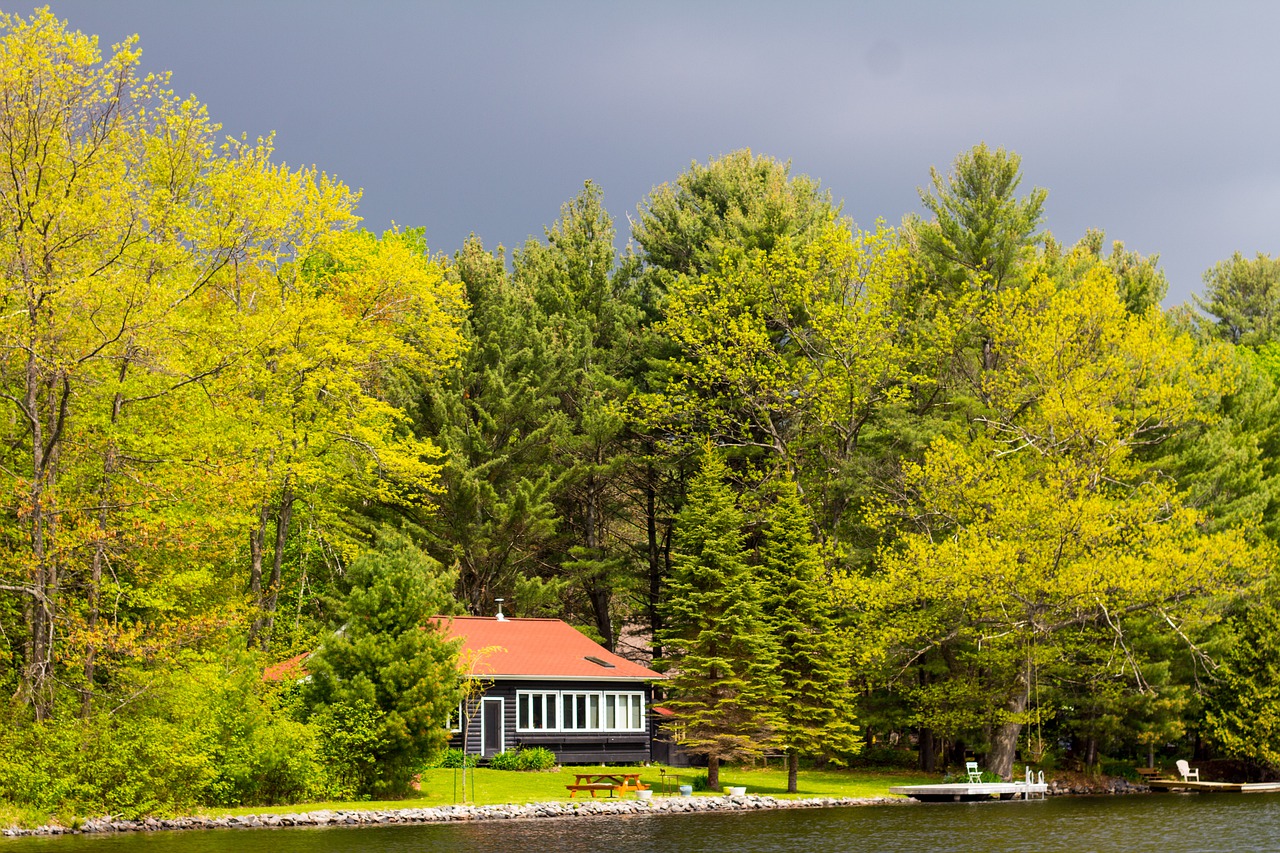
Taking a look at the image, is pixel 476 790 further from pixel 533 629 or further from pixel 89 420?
pixel 89 420

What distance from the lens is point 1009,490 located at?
138ft

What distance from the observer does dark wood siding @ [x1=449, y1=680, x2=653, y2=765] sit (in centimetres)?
4178

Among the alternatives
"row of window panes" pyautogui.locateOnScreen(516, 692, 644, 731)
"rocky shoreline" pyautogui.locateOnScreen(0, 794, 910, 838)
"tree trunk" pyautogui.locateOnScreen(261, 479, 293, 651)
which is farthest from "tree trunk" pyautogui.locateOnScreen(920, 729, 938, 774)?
"tree trunk" pyautogui.locateOnScreen(261, 479, 293, 651)

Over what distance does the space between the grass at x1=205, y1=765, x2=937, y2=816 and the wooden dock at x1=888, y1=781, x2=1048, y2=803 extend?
0.98 m

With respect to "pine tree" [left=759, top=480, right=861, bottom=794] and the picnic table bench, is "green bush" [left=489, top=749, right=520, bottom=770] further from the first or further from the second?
"pine tree" [left=759, top=480, right=861, bottom=794]

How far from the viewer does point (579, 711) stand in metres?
43.3

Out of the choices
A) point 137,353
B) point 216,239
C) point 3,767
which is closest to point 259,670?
point 3,767

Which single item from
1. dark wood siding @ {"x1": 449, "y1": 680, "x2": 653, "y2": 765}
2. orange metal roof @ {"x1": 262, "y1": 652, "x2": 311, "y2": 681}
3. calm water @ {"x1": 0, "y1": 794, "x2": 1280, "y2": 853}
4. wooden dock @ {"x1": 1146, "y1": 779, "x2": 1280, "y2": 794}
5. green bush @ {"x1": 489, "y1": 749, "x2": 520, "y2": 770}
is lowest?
wooden dock @ {"x1": 1146, "y1": 779, "x2": 1280, "y2": 794}

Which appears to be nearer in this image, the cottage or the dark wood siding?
the cottage

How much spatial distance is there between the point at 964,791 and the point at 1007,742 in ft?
14.7

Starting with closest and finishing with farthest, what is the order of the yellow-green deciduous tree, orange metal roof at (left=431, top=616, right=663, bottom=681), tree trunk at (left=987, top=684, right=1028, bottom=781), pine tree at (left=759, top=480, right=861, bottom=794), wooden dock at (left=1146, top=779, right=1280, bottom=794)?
1. pine tree at (left=759, top=480, right=861, bottom=794)
2. the yellow-green deciduous tree
3. orange metal roof at (left=431, top=616, right=663, bottom=681)
4. tree trunk at (left=987, top=684, right=1028, bottom=781)
5. wooden dock at (left=1146, top=779, right=1280, bottom=794)

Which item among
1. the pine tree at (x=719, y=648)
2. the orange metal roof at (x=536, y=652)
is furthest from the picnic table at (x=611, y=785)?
the orange metal roof at (x=536, y=652)

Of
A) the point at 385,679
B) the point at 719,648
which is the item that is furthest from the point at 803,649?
the point at 385,679

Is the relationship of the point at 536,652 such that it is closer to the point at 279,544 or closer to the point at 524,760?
the point at 524,760
